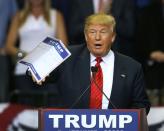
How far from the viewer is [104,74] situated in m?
3.93

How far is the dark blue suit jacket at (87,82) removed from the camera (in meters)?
3.87

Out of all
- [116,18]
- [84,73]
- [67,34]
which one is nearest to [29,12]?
[67,34]

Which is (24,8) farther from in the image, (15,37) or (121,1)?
(121,1)

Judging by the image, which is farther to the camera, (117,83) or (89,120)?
(117,83)

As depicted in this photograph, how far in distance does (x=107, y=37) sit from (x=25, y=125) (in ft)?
6.16

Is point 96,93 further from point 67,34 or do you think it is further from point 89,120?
point 67,34

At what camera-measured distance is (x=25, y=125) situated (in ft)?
18.0

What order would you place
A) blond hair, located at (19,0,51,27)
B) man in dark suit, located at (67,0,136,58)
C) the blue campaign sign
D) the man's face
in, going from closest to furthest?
the blue campaign sign → the man's face → man in dark suit, located at (67,0,136,58) → blond hair, located at (19,0,51,27)

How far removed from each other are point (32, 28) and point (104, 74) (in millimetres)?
2465

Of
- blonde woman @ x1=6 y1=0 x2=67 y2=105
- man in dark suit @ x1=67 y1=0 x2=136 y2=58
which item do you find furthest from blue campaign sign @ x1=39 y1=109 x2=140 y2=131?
blonde woman @ x1=6 y1=0 x2=67 y2=105

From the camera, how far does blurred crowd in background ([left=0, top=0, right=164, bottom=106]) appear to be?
612 cm

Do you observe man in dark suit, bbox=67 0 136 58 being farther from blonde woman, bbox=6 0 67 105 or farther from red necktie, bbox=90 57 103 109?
red necktie, bbox=90 57 103 109

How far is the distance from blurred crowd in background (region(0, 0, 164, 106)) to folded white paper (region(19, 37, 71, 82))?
231 cm

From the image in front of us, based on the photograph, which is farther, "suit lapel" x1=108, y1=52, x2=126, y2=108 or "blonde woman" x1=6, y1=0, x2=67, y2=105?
"blonde woman" x1=6, y1=0, x2=67, y2=105
